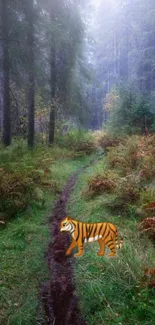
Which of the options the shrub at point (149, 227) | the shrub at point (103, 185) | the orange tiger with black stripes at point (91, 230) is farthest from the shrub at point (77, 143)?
the orange tiger with black stripes at point (91, 230)

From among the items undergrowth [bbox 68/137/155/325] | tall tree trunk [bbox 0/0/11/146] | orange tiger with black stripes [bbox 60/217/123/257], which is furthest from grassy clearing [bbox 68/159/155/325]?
tall tree trunk [bbox 0/0/11/146]

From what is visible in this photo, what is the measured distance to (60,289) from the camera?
434cm

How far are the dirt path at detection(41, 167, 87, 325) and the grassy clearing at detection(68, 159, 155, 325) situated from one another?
0.41 ft

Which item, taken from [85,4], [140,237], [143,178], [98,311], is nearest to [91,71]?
[85,4]

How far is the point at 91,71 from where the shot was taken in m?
21.2

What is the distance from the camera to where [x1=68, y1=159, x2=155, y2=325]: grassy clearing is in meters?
3.69

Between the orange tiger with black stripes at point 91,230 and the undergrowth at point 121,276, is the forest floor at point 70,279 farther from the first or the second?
the orange tiger with black stripes at point 91,230

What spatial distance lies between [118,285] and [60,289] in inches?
34.1

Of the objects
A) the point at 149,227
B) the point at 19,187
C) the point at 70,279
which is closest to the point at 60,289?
the point at 70,279

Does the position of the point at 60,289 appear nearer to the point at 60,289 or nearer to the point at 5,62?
the point at 60,289

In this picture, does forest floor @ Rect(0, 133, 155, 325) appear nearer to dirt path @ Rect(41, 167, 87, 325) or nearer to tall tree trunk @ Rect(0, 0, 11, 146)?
dirt path @ Rect(41, 167, 87, 325)

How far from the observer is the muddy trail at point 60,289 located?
3.78 meters

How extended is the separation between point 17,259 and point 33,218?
6.34 feet

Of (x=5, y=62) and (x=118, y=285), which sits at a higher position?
(x=5, y=62)
